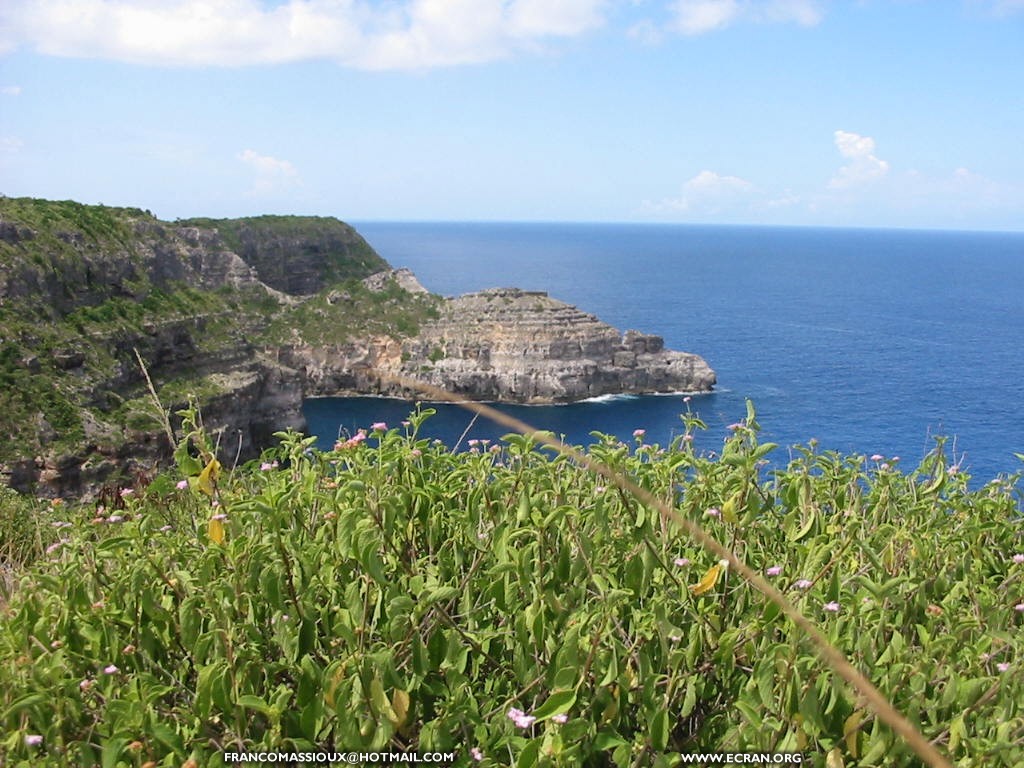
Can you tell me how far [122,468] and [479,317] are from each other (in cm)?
4808

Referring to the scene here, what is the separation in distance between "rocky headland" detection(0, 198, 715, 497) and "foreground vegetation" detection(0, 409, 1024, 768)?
9.07 metres

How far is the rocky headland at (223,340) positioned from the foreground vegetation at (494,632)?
907cm

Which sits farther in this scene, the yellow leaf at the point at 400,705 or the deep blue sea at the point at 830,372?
the deep blue sea at the point at 830,372

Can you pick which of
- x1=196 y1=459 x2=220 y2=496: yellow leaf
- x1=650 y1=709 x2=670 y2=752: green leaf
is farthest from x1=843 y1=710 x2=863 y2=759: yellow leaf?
x1=196 y1=459 x2=220 y2=496: yellow leaf

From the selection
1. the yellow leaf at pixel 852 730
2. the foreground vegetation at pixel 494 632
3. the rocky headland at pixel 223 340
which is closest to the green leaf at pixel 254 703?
the foreground vegetation at pixel 494 632

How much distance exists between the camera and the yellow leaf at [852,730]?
3.68m

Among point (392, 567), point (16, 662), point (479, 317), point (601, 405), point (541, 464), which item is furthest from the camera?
point (479, 317)

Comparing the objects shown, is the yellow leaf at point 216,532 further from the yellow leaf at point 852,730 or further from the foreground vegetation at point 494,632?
the yellow leaf at point 852,730

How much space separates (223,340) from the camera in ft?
204

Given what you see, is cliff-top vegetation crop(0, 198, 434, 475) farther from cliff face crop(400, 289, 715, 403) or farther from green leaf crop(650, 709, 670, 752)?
green leaf crop(650, 709, 670, 752)

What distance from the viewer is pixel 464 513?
4.91 metres

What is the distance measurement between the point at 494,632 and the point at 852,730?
1.58 m

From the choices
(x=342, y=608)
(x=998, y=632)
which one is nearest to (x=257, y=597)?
(x=342, y=608)

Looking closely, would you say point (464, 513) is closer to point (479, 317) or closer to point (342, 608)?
point (342, 608)
